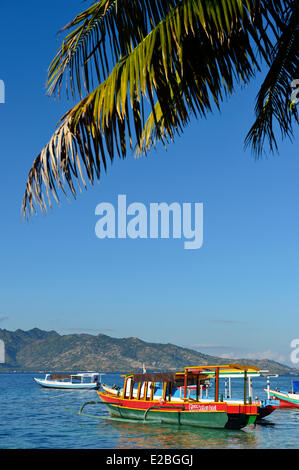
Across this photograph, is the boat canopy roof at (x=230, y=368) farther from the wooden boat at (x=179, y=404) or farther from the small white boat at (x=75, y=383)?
the small white boat at (x=75, y=383)

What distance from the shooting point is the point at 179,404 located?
32.2 meters

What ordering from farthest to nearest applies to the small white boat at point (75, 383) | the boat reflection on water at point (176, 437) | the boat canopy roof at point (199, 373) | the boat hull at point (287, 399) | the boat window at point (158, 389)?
the small white boat at point (75, 383) → the boat hull at point (287, 399) → the boat window at point (158, 389) → the boat canopy roof at point (199, 373) → the boat reflection on water at point (176, 437)

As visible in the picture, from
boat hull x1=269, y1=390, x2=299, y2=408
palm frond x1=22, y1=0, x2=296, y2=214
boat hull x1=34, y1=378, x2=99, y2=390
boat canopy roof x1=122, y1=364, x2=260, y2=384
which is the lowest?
boat hull x1=34, y1=378, x2=99, y2=390

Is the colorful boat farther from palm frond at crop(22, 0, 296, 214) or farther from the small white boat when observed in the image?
palm frond at crop(22, 0, 296, 214)

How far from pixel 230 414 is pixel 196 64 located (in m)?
29.3

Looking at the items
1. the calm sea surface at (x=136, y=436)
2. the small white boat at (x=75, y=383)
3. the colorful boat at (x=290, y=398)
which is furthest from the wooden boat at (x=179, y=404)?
the small white boat at (x=75, y=383)

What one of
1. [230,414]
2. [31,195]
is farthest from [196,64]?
[230,414]

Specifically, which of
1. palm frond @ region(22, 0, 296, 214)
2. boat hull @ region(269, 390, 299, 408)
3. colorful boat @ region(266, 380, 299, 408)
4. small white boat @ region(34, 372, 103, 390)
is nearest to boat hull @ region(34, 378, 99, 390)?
small white boat @ region(34, 372, 103, 390)

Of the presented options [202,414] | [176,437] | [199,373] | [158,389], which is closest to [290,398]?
[158,389]

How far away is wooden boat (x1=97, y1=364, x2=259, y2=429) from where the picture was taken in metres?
30.5

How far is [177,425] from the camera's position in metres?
32.0

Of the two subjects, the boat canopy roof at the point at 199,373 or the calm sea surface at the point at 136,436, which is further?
the boat canopy roof at the point at 199,373

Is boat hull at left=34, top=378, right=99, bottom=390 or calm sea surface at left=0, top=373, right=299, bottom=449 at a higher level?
calm sea surface at left=0, top=373, right=299, bottom=449

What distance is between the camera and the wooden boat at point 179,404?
99.9 ft
